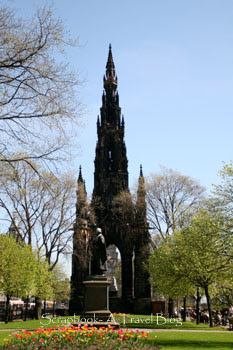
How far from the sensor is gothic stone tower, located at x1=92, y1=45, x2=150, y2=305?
41781mm

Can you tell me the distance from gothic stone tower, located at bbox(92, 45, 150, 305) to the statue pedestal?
20.8 meters

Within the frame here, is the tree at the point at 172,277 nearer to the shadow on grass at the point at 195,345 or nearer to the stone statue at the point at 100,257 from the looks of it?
the stone statue at the point at 100,257

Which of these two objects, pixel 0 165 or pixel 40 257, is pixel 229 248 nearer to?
pixel 0 165

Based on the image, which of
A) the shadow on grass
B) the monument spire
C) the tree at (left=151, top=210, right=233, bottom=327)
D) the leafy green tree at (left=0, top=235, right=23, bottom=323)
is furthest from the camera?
the monument spire

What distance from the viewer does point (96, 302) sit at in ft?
50.2

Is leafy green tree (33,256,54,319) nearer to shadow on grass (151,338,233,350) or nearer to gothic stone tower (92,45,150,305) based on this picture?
gothic stone tower (92,45,150,305)

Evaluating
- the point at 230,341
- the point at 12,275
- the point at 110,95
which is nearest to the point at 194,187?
the point at 12,275

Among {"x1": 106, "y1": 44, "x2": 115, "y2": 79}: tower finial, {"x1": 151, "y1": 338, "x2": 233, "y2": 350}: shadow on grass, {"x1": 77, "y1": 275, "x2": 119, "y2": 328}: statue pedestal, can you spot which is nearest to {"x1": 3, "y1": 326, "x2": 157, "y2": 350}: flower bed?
{"x1": 151, "y1": 338, "x2": 233, "y2": 350}: shadow on grass

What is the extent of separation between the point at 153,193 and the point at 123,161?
18.3 m

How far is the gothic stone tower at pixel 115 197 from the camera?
4178cm

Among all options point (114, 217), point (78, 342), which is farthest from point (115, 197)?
point (78, 342)

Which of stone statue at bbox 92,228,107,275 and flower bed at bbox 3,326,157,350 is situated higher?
stone statue at bbox 92,228,107,275

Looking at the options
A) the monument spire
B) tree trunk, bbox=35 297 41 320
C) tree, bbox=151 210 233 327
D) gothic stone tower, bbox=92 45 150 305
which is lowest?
tree trunk, bbox=35 297 41 320

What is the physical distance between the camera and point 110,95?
59.3 m
